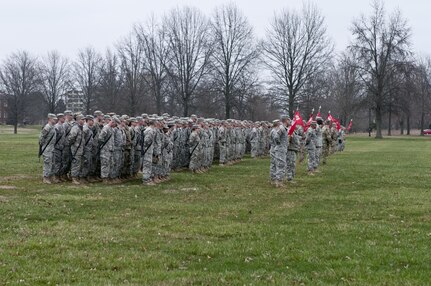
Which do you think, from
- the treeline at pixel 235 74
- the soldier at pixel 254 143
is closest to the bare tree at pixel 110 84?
the treeline at pixel 235 74

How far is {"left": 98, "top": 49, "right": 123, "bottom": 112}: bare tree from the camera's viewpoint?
68.3 metres

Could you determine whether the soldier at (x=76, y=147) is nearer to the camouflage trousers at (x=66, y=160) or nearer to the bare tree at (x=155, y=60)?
the camouflage trousers at (x=66, y=160)

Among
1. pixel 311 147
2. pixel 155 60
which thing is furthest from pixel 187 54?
pixel 311 147

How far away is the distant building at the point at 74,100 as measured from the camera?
268 ft

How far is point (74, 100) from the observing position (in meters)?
86.9

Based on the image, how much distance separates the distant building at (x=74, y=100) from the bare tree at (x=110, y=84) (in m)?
6.56

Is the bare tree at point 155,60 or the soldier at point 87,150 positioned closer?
the soldier at point 87,150

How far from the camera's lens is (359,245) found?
8672 millimetres

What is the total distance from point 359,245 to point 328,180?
10964 millimetres

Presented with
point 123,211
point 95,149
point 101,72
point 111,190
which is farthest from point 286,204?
point 101,72

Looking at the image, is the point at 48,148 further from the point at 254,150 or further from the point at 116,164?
the point at 254,150

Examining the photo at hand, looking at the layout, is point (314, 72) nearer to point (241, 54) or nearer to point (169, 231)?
point (241, 54)

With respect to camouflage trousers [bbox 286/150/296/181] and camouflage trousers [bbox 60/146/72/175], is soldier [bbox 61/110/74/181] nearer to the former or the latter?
camouflage trousers [bbox 60/146/72/175]

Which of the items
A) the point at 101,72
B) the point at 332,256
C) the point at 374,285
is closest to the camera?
the point at 374,285
